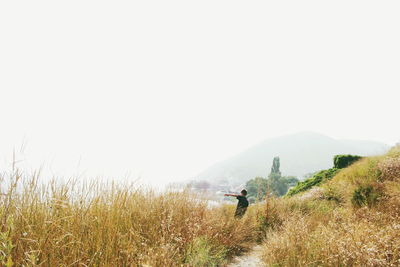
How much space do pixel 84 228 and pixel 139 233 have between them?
1.05 meters

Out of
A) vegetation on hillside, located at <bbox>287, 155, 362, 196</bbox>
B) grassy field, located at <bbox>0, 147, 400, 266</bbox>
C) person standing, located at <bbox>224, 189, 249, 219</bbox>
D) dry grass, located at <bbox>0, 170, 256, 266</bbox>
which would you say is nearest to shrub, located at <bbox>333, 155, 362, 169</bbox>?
vegetation on hillside, located at <bbox>287, 155, 362, 196</bbox>

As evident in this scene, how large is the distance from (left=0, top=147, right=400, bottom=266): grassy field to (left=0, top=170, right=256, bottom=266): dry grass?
0.4 inches

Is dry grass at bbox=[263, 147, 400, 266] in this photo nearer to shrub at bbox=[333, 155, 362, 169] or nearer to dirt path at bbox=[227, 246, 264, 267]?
dirt path at bbox=[227, 246, 264, 267]

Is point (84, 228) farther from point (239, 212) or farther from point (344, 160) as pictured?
point (344, 160)

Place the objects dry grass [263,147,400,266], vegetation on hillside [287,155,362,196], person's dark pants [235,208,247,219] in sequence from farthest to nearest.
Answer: vegetation on hillside [287,155,362,196], person's dark pants [235,208,247,219], dry grass [263,147,400,266]

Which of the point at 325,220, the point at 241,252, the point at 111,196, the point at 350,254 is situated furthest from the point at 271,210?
the point at 111,196

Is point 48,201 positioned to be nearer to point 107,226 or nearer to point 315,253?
A: point 107,226

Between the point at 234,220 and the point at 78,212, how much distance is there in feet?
15.1

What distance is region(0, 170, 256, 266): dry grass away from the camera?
240 cm

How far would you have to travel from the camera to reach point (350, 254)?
3115 millimetres

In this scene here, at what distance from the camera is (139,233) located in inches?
150

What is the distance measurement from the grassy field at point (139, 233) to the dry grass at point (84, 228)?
1 centimetres

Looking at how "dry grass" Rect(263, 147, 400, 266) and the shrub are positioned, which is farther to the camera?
the shrub

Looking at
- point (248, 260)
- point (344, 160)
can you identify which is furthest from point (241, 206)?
point (344, 160)
